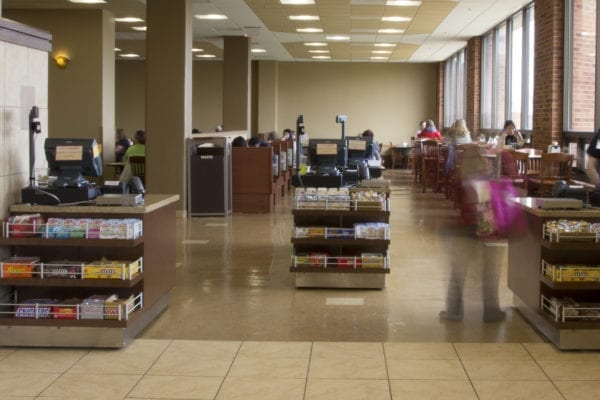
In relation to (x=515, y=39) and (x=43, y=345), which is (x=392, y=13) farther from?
(x=43, y=345)

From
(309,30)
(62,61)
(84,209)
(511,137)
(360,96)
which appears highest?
(309,30)

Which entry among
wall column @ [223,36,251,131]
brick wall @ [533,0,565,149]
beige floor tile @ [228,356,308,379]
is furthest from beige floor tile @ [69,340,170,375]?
wall column @ [223,36,251,131]

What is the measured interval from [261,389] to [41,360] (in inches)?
49.8

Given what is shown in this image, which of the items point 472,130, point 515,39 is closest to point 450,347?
point 515,39

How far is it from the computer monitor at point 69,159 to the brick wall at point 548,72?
8.17 metres

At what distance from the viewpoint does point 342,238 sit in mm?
6121

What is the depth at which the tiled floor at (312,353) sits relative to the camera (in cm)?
388

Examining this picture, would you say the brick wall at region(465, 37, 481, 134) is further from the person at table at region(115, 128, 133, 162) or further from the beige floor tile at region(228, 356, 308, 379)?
the beige floor tile at region(228, 356, 308, 379)

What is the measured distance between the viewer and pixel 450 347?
4637 millimetres

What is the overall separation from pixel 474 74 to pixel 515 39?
10.8 ft

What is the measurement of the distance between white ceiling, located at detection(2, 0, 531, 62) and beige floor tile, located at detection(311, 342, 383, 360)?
29.6ft

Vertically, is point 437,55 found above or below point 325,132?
above

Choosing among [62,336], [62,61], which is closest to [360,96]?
[62,61]

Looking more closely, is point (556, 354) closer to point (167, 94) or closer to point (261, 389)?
point (261, 389)
